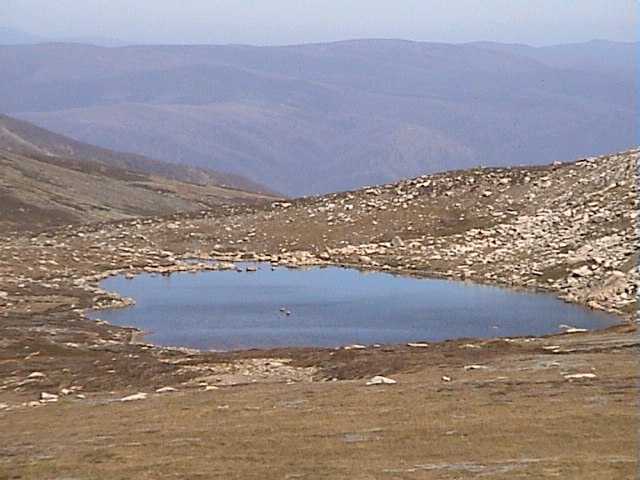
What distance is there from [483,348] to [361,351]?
3352mm

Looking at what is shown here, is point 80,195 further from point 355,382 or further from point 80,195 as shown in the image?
point 355,382

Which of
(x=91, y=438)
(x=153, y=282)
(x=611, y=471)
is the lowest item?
(x=153, y=282)

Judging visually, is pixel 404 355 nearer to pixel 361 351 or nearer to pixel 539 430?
pixel 361 351

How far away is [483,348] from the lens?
3019 cm

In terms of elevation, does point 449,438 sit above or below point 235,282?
above

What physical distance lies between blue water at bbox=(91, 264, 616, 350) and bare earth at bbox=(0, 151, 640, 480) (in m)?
1.69

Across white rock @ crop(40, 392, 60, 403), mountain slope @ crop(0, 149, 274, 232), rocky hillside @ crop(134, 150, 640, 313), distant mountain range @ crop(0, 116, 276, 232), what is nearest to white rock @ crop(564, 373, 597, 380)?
white rock @ crop(40, 392, 60, 403)

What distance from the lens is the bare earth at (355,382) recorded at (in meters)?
16.1

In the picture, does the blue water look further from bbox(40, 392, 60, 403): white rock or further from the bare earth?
bbox(40, 392, 60, 403): white rock

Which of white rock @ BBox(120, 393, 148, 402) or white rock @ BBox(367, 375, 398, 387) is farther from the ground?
white rock @ BBox(367, 375, 398, 387)

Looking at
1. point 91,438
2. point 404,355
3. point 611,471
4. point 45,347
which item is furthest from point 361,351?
point 611,471

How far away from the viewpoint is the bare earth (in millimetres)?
16125

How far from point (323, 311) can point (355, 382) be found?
1901 cm

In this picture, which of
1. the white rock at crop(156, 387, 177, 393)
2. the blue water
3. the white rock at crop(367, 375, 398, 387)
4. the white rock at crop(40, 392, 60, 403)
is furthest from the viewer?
the blue water
